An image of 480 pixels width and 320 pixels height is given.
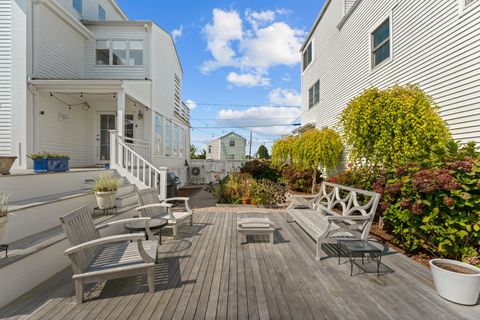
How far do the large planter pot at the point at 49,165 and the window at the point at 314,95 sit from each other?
1169 cm

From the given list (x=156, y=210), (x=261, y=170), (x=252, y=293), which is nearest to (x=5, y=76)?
(x=156, y=210)

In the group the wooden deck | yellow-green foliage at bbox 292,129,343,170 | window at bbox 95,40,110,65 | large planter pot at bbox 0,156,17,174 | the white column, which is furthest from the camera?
window at bbox 95,40,110,65

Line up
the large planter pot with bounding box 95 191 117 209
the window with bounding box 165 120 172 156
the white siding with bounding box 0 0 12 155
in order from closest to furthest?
the large planter pot with bounding box 95 191 117 209 < the white siding with bounding box 0 0 12 155 < the window with bounding box 165 120 172 156

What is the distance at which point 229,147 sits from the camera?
35.4 metres

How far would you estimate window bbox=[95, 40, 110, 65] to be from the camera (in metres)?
9.48

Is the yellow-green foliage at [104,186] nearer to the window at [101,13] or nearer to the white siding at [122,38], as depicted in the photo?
the white siding at [122,38]

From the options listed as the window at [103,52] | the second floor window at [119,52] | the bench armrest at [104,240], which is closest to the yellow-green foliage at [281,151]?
the second floor window at [119,52]

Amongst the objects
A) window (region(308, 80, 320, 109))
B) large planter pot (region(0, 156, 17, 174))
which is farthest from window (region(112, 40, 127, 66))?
window (region(308, 80, 320, 109))

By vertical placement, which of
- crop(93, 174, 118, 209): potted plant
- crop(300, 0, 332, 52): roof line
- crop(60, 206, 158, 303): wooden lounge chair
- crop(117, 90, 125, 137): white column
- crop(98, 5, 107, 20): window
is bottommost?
crop(60, 206, 158, 303): wooden lounge chair

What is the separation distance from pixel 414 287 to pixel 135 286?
3.39 metres

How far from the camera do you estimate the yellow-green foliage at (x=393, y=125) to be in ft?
15.7

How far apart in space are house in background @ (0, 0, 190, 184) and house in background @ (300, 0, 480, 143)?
7353 millimetres

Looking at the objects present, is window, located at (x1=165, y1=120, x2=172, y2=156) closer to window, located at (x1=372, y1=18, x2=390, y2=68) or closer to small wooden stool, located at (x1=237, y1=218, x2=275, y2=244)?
small wooden stool, located at (x1=237, y1=218, x2=275, y2=244)

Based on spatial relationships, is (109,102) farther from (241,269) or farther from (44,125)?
(241,269)
